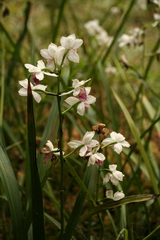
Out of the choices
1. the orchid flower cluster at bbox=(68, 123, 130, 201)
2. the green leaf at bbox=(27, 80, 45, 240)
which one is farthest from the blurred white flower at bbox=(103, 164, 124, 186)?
the green leaf at bbox=(27, 80, 45, 240)

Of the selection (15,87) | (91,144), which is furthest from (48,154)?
(15,87)

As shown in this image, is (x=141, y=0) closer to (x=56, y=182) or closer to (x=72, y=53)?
(x=56, y=182)

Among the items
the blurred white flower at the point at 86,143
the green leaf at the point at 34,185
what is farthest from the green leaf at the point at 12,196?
the blurred white flower at the point at 86,143

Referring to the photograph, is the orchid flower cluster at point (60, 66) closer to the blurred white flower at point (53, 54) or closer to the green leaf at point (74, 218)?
the blurred white flower at point (53, 54)

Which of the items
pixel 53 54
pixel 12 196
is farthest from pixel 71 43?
pixel 12 196

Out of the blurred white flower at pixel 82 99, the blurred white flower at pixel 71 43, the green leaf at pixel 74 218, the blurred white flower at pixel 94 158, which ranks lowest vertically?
the green leaf at pixel 74 218

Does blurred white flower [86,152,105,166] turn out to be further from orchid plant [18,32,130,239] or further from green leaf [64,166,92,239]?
green leaf [64,166,92,239]
